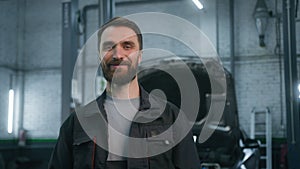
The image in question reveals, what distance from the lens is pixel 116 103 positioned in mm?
1617

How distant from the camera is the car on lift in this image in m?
4.67

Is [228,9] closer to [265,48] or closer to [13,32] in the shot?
A: [265,48]

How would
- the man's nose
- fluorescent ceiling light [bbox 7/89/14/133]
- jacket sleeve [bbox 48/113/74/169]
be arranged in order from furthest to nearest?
fluorescent ceiling light [bbox 7/89/14/133], jacket sleeve [bbox 48/113/74/169], the man's nose

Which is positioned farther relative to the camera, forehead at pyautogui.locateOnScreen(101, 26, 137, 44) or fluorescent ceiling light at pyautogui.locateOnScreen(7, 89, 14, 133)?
fluorescent ceiling light at pyautogui.locateOnScreen(7, 89, 14, 133)

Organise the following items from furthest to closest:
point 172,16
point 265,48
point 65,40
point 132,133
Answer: point 172,16 → point 265,48 → point 65,40 → point 132,133

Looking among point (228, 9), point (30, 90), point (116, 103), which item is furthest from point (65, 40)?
point (30, 90)

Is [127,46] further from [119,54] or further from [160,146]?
[160,146]

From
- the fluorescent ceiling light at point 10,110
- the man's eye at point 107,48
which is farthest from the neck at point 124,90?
the fluorescent ceiling light at point 10,110

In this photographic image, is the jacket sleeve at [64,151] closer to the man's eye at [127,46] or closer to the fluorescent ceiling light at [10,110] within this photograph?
the man's eye at [127,46]

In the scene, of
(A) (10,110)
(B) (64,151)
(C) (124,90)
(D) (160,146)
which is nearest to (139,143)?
(D) (160,146)

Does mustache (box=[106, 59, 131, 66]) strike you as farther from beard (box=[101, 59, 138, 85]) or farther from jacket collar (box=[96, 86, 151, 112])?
jacket collar (box=[96, 86, 151, 112])

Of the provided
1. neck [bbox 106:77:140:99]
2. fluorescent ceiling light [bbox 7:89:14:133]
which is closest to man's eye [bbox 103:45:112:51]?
neck [bbox 106:77:140:99]

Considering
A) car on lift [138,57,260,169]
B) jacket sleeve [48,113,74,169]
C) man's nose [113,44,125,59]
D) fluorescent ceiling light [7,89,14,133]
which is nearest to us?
man's nose [113,44,125,59]

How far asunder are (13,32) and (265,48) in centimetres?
648
